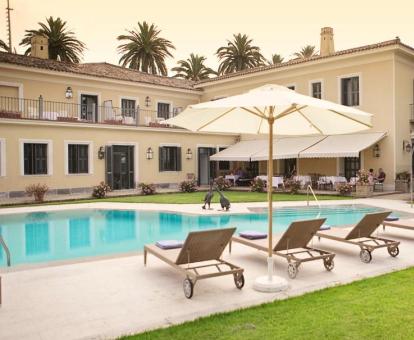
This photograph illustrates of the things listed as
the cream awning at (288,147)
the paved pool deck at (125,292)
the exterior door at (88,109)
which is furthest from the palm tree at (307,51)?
the paved pool deck at (125,292)

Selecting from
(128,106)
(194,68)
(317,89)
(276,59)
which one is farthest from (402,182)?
(276,59)

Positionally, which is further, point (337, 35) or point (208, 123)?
point (337, 35)

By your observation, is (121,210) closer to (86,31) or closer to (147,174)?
(147,174)

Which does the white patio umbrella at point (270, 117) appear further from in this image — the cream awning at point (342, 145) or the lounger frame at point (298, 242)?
the cream awning at point (342, 145)

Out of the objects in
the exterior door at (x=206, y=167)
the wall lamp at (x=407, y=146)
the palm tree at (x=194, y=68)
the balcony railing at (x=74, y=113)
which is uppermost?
the palm tree at (x=194, y=68)

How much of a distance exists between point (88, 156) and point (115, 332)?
2452 cm

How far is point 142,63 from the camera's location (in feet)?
160

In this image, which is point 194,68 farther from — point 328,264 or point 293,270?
point 293,270

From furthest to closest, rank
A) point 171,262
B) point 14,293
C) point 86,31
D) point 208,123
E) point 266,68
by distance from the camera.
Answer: point 86,31
point 266,68
point 208,123
point 171,262
point 14,293

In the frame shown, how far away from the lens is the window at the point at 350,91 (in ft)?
97.6

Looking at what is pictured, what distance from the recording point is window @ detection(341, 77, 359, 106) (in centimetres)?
2973

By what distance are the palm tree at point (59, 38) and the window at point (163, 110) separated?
18.1 m

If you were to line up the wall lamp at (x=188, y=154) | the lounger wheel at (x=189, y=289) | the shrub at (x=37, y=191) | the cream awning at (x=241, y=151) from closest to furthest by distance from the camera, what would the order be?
1. the lounger wheel at (x=189, y=289)
2. the shrub at (x=37, y=191)
3. the cream awning at (x=241, y=151)
4. the wall lamp at (x=188, y=154)

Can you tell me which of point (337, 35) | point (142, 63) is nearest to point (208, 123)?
point (337, 35)
